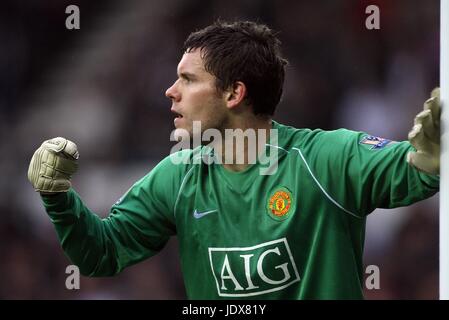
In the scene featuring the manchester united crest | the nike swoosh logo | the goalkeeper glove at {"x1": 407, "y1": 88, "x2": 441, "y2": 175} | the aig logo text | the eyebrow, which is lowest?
the aig logo text

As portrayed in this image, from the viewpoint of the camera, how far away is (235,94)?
12.7ft

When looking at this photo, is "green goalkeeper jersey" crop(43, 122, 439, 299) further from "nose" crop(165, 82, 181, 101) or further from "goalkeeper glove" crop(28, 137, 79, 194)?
"nose" crop(165, 82, 181, 101)

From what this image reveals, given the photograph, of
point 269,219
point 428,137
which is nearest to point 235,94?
point 269,219

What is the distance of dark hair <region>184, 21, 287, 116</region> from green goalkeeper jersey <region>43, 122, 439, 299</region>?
22cm

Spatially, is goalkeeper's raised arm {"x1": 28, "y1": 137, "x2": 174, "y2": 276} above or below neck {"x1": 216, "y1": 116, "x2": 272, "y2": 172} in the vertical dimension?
below

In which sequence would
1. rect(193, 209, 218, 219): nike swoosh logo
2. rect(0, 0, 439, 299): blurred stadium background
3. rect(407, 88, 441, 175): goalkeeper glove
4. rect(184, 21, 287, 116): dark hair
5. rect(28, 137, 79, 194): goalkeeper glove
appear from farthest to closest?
1. rect(0, 0, 439, 299): blurred stadium background
2. rect(184, 21, 287, 116): dark hair
3. rect(193, 209, 218, 219): nike swoosh logo
4. rect(28, 137, 79, 194): goalkeeper glove
5. rect(407, 88, 441, 175): goalkeeper glove

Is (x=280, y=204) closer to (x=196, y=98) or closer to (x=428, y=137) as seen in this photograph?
(x=196, y=98)

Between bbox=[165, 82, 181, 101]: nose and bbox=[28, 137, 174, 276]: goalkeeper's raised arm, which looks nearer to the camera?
bbox=[28, 137, 174, 276]: goalkeeper's raised arm

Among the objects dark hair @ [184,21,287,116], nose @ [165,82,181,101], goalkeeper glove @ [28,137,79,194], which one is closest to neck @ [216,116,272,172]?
dark hair @ [184,21,287,116]

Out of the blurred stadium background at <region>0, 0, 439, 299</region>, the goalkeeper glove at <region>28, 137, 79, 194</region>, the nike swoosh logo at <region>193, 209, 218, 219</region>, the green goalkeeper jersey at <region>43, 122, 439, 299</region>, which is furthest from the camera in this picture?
the blurred stadium background at <region>0, 0, 439, 299</region>

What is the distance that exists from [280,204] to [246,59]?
2.32 ft

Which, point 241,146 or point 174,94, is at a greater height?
point 174,94

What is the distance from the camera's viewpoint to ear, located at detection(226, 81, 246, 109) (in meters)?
3.87

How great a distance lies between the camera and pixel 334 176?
3.52 metres
